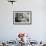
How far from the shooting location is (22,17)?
220 inches

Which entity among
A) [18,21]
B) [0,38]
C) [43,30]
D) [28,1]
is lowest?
[0,38]

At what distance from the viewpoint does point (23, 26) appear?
18.3 feet

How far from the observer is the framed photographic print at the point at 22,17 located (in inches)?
218

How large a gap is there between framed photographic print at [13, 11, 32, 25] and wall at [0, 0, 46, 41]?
12 cm

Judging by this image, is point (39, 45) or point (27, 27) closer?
point (39, 45)

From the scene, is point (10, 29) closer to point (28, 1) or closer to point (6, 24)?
point (6, 24)

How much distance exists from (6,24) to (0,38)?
64 cm

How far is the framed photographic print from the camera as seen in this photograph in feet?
18.2

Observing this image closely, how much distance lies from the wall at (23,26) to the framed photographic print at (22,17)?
0.41ft

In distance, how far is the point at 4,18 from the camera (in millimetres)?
5617

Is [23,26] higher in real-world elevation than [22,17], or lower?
lower

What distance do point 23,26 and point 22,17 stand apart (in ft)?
1.24

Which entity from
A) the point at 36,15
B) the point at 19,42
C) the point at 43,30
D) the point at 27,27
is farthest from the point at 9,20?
the point at 19,42

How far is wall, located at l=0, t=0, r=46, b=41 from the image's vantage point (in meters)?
5.53
